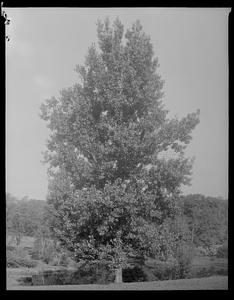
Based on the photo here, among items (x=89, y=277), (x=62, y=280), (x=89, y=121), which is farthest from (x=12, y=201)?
(x=89, y=121)

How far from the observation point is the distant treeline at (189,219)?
2303 centimetres

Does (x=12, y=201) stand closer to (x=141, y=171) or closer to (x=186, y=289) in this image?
(x=141, y=171)

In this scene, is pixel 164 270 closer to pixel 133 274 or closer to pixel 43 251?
pixel 133 274

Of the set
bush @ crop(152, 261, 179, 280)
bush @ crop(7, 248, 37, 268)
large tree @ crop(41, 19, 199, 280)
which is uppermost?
large tree @ crop(41, 19, 199, 280)

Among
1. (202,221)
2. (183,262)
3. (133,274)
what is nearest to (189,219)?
(202,221)

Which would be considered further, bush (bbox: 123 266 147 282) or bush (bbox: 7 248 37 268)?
bush (bbox: 7 248 37 268)

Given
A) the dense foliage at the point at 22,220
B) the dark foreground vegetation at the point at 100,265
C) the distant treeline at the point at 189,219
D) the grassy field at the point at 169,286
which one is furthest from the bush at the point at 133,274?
the dense foliage at the point at 22,220

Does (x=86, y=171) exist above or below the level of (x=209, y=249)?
above

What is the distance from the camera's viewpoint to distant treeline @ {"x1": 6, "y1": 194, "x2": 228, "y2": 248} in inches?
907

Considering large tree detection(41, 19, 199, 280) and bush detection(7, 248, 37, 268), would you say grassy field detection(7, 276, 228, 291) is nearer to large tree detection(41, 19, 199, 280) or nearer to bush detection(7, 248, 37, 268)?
large tree detection(41, 19, 199, 280)

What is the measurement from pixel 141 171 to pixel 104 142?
2135 millimetres

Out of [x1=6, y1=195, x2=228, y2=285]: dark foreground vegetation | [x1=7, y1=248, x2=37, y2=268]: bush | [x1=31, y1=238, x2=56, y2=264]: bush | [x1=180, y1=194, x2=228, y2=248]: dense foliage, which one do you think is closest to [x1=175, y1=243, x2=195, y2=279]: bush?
[x1=6, y1=195, x2=228, y2=285]: dark foreground vegetation

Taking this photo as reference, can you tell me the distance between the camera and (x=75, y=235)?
1639 cm

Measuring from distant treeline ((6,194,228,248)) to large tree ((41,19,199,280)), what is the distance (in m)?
5.69
